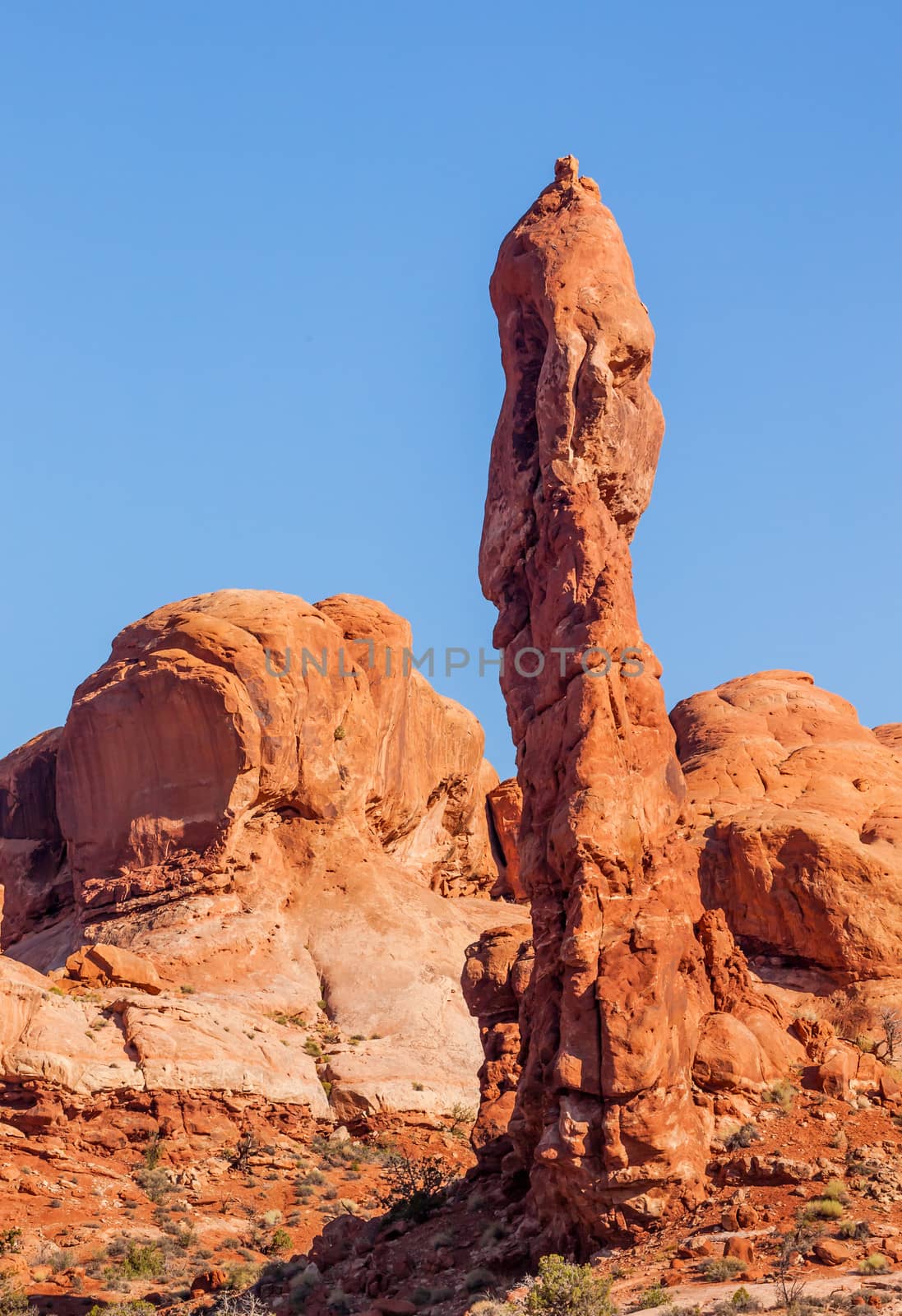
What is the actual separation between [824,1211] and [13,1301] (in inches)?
547

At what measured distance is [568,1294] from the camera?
16.4m

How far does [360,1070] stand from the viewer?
41.8 metres

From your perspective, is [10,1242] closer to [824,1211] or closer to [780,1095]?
[780,1095]

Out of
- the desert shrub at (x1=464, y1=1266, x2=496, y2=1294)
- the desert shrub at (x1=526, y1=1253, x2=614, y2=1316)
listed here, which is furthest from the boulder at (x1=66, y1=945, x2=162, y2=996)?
the desert shrub at (x1=526, y1=1253, x2=614, y2=1316)

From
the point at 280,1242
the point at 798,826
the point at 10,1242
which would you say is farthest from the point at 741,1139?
the point at 10,1242

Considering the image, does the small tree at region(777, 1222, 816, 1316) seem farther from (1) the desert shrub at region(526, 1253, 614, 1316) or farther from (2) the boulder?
(2) the boulder

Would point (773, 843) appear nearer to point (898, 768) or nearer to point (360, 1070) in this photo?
point (898, 768)

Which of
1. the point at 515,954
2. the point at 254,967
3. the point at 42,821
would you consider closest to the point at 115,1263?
the point at 515,954

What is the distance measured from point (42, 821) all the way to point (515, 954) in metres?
33.3

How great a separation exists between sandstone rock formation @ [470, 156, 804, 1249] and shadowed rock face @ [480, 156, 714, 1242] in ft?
0.10

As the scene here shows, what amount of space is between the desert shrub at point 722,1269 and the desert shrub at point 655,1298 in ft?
1.57

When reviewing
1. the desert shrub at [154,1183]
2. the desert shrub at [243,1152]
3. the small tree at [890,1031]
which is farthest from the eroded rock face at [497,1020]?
the desert shrub at [243,1152]

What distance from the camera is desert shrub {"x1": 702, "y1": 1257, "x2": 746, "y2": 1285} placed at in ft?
53.6

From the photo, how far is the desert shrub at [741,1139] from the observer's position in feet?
62.8
